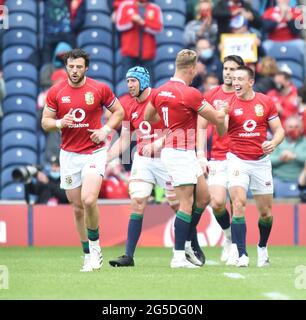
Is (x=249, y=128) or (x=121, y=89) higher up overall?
(x=121, y=89)

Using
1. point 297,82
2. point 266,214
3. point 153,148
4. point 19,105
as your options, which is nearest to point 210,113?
point 153,148

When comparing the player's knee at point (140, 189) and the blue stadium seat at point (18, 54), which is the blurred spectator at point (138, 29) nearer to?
the blue stadium seat at point (18, 54)

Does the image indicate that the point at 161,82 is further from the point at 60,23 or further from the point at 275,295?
the point at 275,295

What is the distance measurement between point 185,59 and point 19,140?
757 cm

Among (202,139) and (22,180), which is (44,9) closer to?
(22,180)

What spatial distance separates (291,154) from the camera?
1816cm

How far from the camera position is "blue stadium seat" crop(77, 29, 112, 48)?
20.6 m

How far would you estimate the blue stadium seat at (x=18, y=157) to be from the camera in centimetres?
1927

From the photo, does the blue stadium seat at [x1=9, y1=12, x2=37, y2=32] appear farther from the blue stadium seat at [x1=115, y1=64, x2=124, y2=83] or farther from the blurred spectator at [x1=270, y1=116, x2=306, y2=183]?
the blurred spectator at [x1=270, y1=116, x2=306, y2=183]

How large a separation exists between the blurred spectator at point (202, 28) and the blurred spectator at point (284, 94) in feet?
5.35

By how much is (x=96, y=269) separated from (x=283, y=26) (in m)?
9.28

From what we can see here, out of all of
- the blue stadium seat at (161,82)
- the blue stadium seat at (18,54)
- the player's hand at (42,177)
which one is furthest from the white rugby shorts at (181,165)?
the blue stadium seat at (18,54)

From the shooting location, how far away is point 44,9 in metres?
20.9
